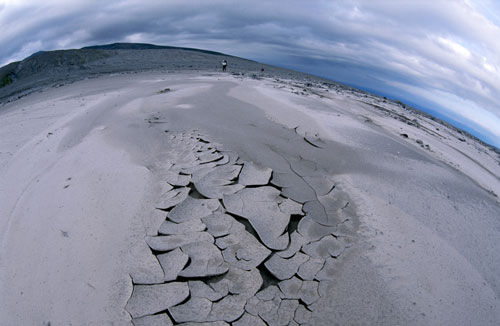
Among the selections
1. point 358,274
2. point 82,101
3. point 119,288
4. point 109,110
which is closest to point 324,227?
point 358,274

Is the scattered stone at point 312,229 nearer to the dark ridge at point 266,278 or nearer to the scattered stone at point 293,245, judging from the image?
the scattered stone at point 293,245

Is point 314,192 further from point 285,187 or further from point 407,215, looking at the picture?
point 407,215

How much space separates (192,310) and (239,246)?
2.18 ft

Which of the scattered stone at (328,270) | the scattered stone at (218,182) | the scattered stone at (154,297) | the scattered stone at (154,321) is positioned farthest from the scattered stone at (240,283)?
the scattered stone at (218,182)

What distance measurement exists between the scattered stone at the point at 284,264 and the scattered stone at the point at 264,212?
13 centimetres

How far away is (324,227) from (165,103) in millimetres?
5686

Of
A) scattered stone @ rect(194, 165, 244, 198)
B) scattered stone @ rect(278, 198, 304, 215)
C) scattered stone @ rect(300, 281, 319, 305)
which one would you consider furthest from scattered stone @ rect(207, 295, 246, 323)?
scattered stone @ rect(194, 165, 244, 198)

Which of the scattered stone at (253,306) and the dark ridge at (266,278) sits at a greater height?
the dark ridge at (266,278)

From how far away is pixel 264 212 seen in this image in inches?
111

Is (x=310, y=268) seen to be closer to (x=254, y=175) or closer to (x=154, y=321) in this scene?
(x=154, y=321)

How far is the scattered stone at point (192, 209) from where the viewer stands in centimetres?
272

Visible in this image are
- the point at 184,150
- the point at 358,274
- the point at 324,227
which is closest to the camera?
the point at 358,274

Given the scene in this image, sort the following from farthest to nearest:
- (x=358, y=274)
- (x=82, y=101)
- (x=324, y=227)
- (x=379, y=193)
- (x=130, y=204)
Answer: (x=82, y=101) < (x=379, y=193) < (x=130, y=204) < (x=324, y=227) < (x=358, y=274)

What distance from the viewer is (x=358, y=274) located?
2.28 metres
